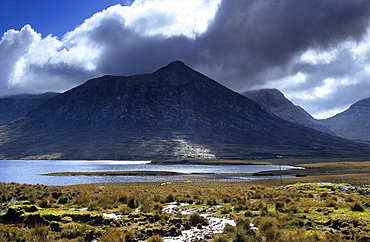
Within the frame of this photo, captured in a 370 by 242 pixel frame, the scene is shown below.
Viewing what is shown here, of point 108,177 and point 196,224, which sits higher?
point 196,224

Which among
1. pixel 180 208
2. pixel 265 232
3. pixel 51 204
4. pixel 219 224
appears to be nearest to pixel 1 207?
pixel 51 204

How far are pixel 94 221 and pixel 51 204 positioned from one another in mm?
8212

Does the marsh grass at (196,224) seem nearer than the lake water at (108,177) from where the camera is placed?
Yes

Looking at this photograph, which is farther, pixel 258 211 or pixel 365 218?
pixel 258 211

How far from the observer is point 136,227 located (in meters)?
17.3

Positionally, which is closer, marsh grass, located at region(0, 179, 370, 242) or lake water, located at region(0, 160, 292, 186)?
marsh grass, located at region(0, 179, 370, 242)

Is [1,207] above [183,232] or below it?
above

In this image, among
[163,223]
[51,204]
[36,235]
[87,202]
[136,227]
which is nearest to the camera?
[36,235]

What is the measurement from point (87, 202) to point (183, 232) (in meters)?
12.4

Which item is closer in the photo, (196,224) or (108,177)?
(196,224)

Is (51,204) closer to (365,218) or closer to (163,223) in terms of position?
(163,223)

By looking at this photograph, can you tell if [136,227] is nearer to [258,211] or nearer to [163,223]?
[163,223]

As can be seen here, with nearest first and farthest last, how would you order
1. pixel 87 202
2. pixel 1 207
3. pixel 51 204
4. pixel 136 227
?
pixel 136 227 < pixel 1 207 < pixel 51 204 < pixel 87 202

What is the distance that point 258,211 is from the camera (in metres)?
22.1
